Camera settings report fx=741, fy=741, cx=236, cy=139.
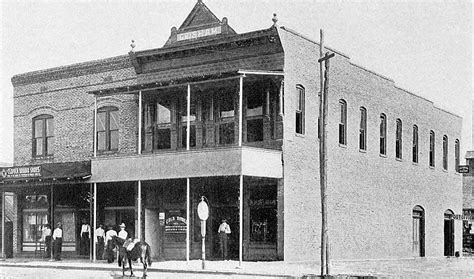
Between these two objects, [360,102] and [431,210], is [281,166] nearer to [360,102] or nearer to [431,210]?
[360,102]

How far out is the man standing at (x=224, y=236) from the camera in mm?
→ 28078

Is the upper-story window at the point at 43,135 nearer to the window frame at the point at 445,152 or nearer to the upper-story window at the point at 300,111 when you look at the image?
the upper-story window at the point at 300,111

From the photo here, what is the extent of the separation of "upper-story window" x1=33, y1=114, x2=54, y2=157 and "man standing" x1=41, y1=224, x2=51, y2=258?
440cm

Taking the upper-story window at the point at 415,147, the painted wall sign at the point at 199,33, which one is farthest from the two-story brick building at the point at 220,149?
the upper-story window at the point at 415,147

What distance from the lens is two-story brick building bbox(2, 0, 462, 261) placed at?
91.1 ft

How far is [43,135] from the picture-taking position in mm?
35531

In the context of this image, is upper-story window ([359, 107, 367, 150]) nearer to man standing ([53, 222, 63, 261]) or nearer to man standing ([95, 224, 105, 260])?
man standing ([95, 224, 105, 260])

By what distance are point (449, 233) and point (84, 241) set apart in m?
21.7

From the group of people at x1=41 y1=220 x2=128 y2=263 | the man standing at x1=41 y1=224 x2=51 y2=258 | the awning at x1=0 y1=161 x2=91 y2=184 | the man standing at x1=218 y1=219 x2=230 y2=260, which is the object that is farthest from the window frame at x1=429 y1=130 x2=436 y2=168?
the man standing at x1=41 y1=224 x2=51 y2=258

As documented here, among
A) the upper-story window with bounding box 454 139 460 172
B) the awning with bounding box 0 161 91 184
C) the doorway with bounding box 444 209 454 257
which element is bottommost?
the doorway with bounding box 444 209 454 257

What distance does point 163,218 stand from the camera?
30.8 metres

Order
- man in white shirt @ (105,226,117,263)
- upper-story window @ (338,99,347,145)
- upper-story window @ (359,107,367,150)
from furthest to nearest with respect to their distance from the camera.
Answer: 1. upper-story window @ (359,107,367,150)
2. upper-story window @ (338,99,347,145)
3. man in white shirt @ (105,226,117,263)

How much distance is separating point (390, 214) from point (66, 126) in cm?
1589

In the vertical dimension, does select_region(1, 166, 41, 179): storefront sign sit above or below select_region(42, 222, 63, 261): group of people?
above
